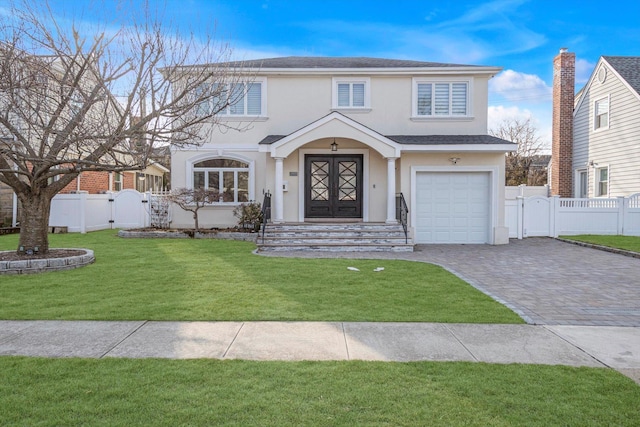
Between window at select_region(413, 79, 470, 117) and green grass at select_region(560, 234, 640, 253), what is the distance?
5877 mm

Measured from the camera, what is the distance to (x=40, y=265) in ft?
26.8

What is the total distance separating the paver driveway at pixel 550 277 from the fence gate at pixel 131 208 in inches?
355

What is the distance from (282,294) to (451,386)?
3.66 metres

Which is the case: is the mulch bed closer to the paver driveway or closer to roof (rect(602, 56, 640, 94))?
the paver driveway

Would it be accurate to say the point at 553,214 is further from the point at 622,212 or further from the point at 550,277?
the point at 550,277

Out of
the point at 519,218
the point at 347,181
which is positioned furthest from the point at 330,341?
the point at 519,218

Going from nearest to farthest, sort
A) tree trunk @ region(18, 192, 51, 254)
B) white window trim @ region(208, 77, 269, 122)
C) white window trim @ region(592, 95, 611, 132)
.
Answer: tree trunk @ region(18, 192, 51, 254)
white window trim @ region(208, 77, 269, 122)
white window trim @ region(592, 95, 611, 132)

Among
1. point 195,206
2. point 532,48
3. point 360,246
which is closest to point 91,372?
point 360,246

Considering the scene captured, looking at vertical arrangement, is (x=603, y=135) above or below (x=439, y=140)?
above

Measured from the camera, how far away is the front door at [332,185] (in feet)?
48.8

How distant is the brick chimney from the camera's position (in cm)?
1938

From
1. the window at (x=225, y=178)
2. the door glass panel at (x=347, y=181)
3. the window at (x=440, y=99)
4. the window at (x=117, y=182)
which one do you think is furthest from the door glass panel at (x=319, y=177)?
the window at (x=117, y=182)

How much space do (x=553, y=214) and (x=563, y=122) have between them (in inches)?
294

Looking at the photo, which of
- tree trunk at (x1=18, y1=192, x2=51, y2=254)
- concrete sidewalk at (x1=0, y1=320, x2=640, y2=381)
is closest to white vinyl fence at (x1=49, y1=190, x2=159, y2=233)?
tree trunk at (x1=18, y1=192, x2=51, y2=254)
